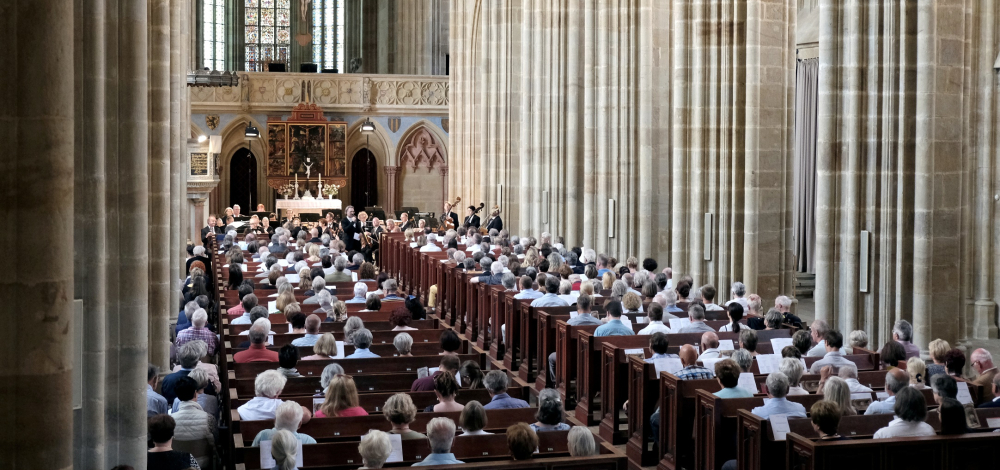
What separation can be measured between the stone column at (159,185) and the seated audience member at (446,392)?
3.90 meters

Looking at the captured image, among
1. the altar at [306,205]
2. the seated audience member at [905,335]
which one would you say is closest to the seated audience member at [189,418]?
the seated audience member at [905,335]

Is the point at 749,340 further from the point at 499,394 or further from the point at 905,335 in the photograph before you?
the point at 499,394

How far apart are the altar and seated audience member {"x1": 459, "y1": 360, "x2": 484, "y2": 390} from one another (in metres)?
22.0

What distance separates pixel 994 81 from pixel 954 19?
357cm

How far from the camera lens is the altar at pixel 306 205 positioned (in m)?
29.8

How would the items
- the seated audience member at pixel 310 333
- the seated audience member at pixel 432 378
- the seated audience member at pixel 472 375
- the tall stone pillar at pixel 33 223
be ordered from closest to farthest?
the tall stone pillar at pixel 33 223 → the seated audience member at pixel 472 375 → the seated audience member at pixel 432 378 → the seated audience member at pixel 310 333

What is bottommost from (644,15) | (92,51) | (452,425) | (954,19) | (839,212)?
(452,425)

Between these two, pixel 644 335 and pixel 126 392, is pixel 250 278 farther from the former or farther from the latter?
pixel 126 392

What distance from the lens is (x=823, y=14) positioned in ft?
38.1

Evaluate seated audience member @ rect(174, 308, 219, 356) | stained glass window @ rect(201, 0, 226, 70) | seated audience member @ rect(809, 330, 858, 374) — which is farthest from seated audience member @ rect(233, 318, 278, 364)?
stained glass window @ rect(201, 0, 226, 70)

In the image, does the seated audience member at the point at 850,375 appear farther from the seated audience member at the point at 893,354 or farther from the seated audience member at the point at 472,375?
the seated audience member at the point at 472,375

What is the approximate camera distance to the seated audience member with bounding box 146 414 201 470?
6.24 m

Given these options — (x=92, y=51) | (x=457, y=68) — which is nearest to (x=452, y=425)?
(x=92, y=51)

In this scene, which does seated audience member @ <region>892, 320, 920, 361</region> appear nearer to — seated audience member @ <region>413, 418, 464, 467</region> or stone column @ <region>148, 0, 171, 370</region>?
seated audience member @ <region>413, 418, 464, 467</region>
